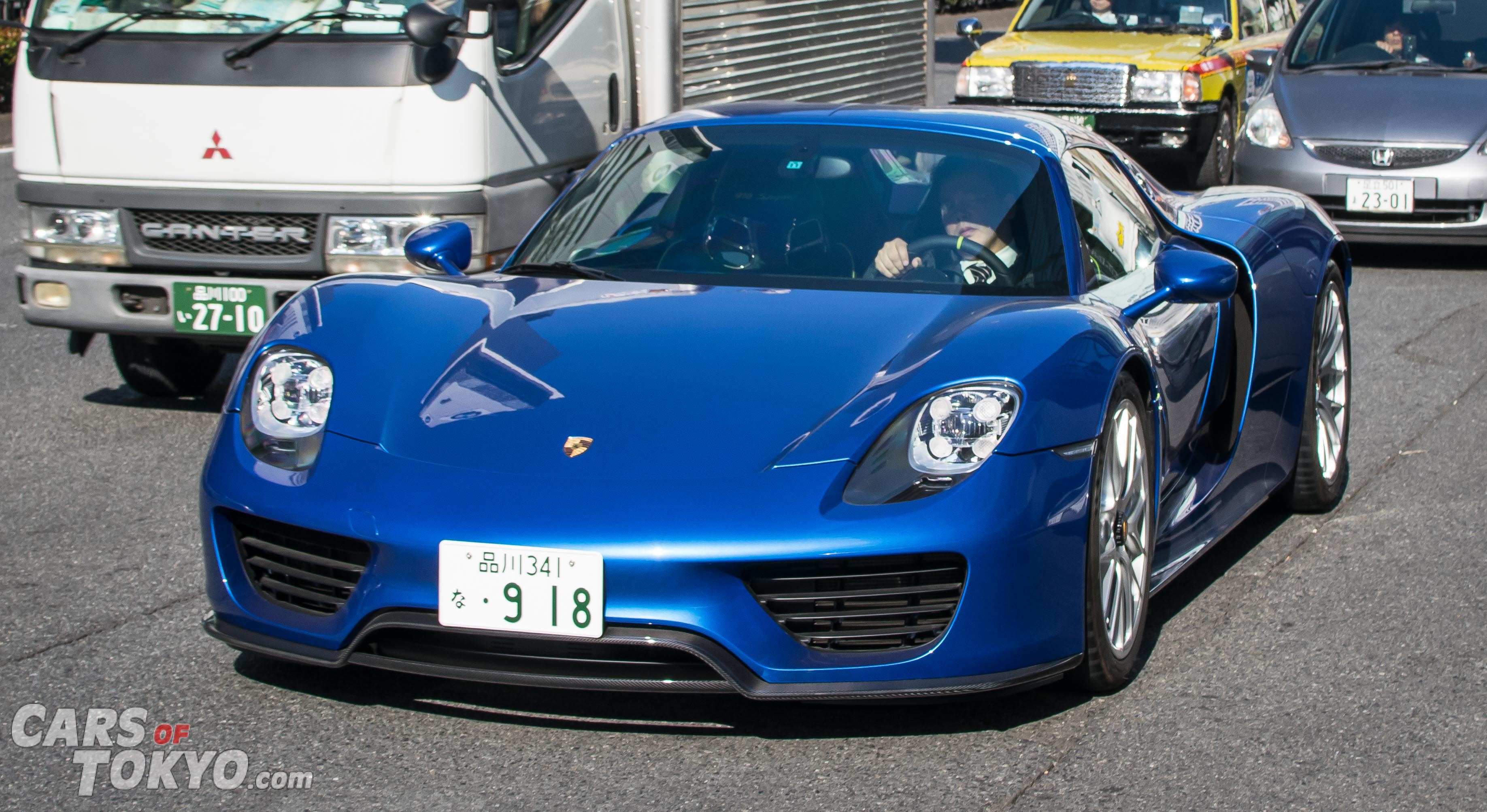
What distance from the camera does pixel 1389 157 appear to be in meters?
9.95

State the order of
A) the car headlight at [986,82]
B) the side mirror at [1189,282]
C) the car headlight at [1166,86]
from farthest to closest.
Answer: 1. the car headlight at [986,82]
2. the car headlight at [1166,86]
3. the side mirror at [1189,282]

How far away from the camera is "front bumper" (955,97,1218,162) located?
40.8ft

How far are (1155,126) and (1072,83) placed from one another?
63cm

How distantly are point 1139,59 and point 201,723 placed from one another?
10029 mm

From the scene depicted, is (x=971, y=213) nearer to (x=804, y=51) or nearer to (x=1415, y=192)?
(x=804, y=51)

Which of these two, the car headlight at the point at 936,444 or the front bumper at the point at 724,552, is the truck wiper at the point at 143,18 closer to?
the front bumper at the point at 724,552

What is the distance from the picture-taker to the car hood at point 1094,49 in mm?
12477

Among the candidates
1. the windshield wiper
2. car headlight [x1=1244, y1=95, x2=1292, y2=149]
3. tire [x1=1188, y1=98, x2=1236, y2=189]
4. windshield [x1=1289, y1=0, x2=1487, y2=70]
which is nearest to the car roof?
the windshield wiper

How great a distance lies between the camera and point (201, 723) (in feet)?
12.0

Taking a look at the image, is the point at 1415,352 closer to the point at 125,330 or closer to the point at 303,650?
the point at 125,330

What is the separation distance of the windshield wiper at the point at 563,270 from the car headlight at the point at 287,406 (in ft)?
2.62

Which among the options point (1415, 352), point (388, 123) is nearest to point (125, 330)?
point (388, 123)

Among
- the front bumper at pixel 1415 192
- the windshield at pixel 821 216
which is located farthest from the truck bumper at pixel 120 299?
the front bumper at pixel 1415 192

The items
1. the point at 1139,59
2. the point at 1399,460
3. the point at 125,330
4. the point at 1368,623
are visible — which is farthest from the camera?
the point at 1139,59
